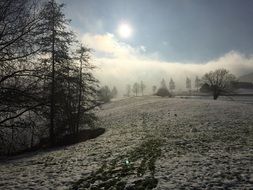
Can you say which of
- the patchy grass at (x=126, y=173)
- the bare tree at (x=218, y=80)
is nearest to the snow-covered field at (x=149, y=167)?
the patchy grass at (x=126, y=173)

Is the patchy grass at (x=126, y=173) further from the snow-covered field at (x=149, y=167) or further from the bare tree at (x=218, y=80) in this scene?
the bare tree at (x=218, y=80)

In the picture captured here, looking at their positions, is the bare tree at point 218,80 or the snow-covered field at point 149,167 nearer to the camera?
the snow-covered field at point 149,167

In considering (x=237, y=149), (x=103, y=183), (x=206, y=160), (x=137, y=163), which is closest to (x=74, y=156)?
(x=137, y=163)

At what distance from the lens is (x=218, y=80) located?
80938mm

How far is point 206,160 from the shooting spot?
12555 mm

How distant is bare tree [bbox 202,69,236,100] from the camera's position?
3118 inches

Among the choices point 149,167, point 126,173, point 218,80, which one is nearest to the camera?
point 126,173

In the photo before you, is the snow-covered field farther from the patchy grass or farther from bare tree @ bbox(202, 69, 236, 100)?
bare tree @ bbox(202, 69, 236, 100)

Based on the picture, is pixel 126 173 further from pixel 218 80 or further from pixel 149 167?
pixel 218 80

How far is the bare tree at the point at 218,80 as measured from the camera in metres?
79.2

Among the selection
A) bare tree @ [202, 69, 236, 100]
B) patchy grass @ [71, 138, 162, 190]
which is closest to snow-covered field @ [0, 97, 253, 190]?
patchy grass @ [71, 138, 162, 190]

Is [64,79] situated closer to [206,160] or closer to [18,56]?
[18,56]

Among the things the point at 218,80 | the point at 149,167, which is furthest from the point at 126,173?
the point at 218,80

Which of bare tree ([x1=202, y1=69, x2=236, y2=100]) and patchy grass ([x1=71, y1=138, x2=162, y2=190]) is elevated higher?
bare tree ([x1=202, y1=69, x2=236, y2=100])
